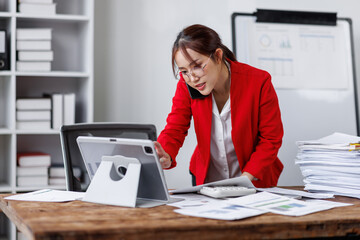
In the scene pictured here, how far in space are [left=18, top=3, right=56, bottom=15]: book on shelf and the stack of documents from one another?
1.63 m

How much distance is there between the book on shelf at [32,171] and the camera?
261 cm

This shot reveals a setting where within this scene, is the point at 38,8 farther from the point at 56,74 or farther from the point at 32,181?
the point at 32,181

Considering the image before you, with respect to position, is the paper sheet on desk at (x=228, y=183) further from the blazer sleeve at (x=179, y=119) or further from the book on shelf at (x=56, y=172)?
the book on shelf at (x=56, y=172)

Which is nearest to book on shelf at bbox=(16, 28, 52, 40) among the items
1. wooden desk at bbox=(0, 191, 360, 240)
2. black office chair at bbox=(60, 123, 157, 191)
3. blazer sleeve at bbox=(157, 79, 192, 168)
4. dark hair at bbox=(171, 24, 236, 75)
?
black office chair at bbox=(60, 123, 157, 191)

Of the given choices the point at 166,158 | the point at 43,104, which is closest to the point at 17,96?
the point at 43,104

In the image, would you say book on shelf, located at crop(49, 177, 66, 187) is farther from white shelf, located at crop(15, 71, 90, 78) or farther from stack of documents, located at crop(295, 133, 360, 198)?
stack of documents, located at crop(295, 133, 360, 198)

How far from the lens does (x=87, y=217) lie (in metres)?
1.15

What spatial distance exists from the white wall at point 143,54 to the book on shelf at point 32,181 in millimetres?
532

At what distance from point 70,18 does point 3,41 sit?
39 centimetres

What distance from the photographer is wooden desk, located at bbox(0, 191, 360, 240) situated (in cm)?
102

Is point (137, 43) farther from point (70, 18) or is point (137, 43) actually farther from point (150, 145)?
point (150, 145)

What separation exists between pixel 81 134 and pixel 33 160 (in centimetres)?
80

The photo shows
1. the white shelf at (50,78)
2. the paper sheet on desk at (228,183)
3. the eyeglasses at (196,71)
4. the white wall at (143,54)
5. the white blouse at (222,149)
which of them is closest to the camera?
the paper sheet on desk at (228,183)

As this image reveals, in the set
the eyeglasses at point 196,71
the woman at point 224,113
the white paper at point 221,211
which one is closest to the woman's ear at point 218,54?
the woman at point 224,113
